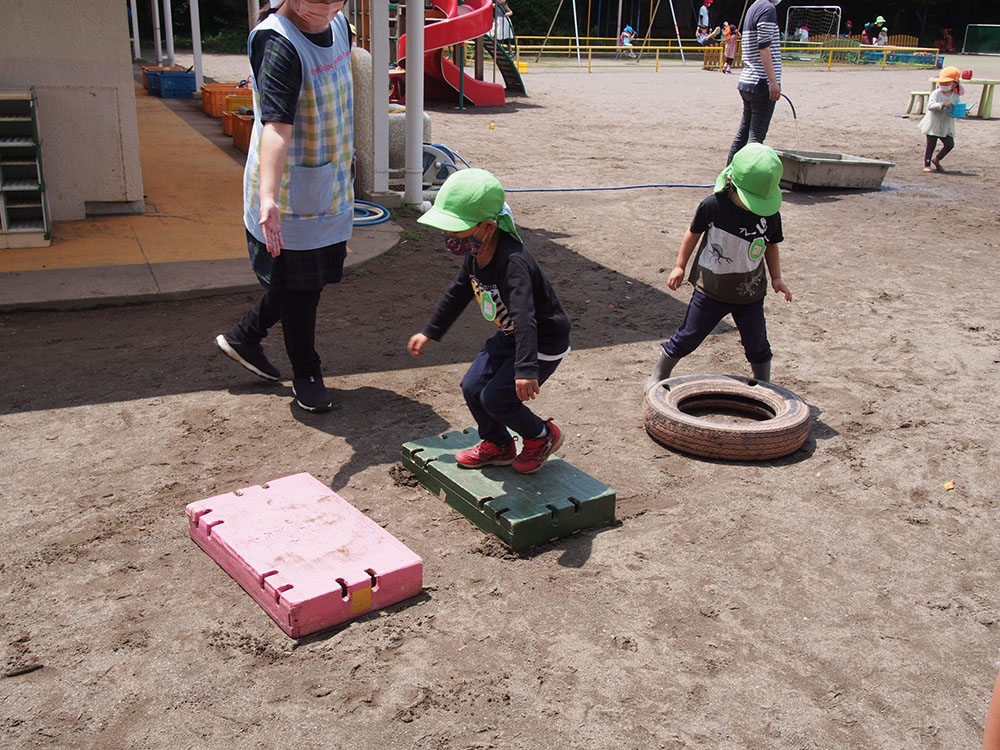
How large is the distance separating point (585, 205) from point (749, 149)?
18.3 feet

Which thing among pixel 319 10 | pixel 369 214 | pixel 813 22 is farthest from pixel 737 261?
pixel 813 22

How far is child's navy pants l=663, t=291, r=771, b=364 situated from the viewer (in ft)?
16.3

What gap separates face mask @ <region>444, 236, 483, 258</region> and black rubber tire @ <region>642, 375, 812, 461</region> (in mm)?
1491

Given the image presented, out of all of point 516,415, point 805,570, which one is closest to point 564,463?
point 516,415

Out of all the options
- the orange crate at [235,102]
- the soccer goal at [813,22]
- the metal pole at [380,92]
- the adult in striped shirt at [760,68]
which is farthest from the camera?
the soccer goal at [813,22]

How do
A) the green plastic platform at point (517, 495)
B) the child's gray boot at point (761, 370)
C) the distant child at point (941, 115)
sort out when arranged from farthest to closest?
the distant child at point (941, 115) < the child's gray boot at point (761, 370) < the green plastic platform at point (517, 495)

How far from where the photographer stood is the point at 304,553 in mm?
3365

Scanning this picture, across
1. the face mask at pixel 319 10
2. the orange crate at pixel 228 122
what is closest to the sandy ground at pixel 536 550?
the face mask at pixel 319 10

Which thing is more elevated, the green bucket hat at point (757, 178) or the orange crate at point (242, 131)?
the green bucket hat at point (757, 178)

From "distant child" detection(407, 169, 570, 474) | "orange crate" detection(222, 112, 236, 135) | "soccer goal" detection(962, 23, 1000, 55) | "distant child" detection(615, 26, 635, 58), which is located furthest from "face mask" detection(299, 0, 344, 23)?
"soccer goal" detection(962, 23, 1000, 55)

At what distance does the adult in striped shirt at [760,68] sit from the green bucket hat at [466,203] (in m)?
7.50

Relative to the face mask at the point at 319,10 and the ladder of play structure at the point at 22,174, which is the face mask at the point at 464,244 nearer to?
the face mask at the point at 319,10

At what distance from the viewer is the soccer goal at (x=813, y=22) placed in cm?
4838

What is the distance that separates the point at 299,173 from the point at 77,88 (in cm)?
464
